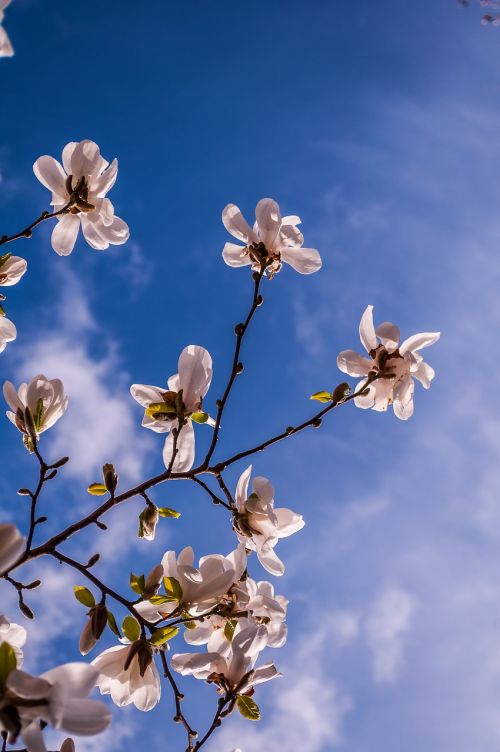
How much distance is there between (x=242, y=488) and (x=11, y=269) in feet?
3.75

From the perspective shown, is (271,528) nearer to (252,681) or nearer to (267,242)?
(252,681)

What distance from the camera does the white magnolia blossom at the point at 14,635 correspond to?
64.8 inches

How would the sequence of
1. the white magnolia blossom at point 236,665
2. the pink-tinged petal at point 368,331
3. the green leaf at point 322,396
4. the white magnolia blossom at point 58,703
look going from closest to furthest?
the white magnolia blossom at point 58,703 < the white magnolia blossom at point 236,665 < the green leaf at point 322,396 < the pink-tinged petal at point 368,331

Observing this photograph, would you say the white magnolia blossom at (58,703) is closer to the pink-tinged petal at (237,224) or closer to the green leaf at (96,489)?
the green leaf at (96,489)

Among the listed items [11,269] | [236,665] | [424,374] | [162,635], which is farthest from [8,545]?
[424,374]

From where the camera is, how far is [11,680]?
106 centimetres

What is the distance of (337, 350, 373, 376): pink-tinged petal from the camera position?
223 cm

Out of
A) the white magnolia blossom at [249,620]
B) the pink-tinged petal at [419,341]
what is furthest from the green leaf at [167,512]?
the pink-tinged petal at [419,341]

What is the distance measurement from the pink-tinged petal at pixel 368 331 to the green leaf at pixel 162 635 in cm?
114

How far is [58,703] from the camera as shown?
1.06 m

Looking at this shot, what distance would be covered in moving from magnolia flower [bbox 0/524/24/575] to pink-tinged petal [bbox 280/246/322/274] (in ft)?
4.81

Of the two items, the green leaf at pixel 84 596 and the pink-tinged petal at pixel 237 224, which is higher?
the pink-tinged petal at pixel 237 224

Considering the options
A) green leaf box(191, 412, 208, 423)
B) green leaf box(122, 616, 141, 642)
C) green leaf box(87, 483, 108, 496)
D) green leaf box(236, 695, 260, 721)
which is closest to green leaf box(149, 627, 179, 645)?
green leaf box(122, 616, 141, 642)

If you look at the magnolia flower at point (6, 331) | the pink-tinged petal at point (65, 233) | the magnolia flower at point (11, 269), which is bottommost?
the magnolia flower at point (6, 331)
